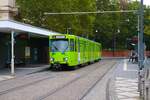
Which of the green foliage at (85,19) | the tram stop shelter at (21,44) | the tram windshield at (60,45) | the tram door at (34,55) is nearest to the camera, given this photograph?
the tram stop shelter at (21,44)

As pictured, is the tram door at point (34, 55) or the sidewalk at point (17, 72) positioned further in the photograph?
the tram door at point (34, 55)

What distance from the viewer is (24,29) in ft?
116

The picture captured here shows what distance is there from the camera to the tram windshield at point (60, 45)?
38.8 meters

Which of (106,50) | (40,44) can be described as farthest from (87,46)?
(106,50)

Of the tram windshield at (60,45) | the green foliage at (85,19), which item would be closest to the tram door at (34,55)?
the green foliage at (85,19)

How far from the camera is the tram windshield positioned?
3878 cm

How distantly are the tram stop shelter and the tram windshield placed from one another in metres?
1.93

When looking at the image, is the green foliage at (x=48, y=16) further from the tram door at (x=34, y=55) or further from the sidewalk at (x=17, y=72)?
the sidewalk at (x=17, y=72)

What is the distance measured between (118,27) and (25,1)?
147ft

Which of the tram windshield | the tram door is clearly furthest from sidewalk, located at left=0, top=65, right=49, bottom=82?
the tram door

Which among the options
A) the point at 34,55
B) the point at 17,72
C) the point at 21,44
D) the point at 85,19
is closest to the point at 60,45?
the point at 17,72

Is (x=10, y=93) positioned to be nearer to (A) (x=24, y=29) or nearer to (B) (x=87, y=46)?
(A) (x=24, y=29)

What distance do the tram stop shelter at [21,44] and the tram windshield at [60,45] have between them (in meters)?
1.93

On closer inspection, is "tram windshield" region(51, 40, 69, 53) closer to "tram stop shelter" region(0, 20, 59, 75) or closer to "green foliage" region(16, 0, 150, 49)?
"tram stop shelter" region(0, 20, 59, 75)
